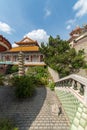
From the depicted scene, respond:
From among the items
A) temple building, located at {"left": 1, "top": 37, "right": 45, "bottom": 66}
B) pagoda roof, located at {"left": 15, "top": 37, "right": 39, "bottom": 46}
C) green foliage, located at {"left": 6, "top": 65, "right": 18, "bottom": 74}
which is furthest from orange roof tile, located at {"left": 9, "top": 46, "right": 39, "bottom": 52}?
green foliage, located at {"left": 6, "top": 65, "right": 18, "bottom": 74}

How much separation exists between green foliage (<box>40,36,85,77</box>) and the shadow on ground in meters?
6.61

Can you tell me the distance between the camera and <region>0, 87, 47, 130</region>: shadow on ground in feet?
27.7

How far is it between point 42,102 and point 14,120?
3554mm

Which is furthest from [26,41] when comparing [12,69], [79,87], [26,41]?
[79,87]

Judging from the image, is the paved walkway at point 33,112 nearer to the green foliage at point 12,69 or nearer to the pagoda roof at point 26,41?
the green foliage at point 12,69

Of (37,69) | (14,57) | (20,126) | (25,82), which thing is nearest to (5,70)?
(14,57)

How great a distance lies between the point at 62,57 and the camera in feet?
61.2

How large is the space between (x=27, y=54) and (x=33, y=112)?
24.1 m

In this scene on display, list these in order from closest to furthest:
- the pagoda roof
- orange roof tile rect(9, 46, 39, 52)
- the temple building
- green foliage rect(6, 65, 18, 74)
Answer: green foliage rect(6, 65, 18, 74), the temple building, orange roof tile rect(9, 46, 39, 52), the pagoda roof

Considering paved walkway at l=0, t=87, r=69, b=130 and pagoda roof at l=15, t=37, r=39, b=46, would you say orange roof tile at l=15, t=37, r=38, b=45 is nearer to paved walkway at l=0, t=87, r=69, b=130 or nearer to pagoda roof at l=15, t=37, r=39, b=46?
pagoda roof at l=15, t=37, r=39, b=46

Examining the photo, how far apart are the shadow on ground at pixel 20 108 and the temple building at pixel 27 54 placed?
18.8 m

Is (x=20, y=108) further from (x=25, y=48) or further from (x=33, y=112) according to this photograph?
(x=25, y=48)

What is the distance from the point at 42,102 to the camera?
454 inches

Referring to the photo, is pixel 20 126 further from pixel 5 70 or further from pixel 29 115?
pixel 5 70
